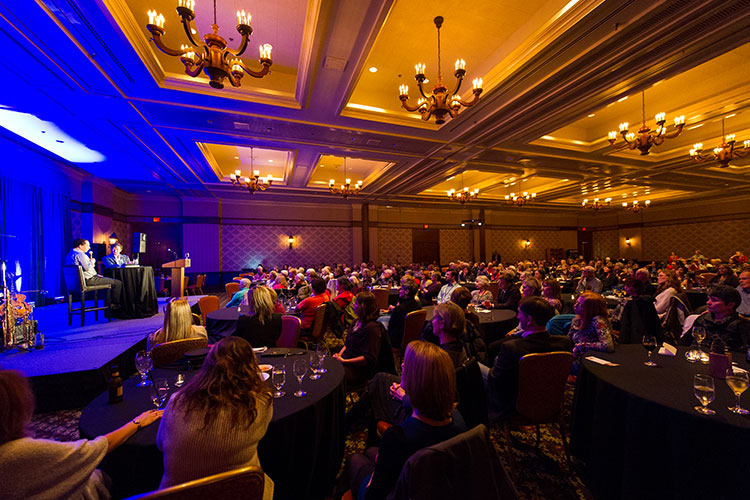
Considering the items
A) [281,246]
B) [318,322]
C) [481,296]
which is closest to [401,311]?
[318,322]

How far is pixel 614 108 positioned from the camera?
6.71m

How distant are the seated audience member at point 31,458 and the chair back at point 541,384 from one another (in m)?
2.36

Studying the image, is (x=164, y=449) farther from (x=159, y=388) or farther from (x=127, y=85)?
(x=127, y=85)

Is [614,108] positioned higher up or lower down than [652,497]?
higher up

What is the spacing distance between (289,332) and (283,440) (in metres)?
1.94

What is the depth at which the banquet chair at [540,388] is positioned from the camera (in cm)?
224

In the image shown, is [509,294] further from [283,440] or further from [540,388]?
[283,440]

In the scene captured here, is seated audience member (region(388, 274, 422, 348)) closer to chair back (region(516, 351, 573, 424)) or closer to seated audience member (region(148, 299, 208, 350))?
chair back (region(516, 351, 573, 424))

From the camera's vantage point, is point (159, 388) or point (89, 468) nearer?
point (89, 468)

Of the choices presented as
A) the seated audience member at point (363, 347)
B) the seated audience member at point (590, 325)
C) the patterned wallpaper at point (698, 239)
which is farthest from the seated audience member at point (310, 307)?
the patterned wallpaper at point (698, 239)

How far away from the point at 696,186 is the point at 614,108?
9.90 meters

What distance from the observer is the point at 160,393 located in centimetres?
192

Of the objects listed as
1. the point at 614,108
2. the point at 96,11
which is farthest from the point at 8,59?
the point at 614,108

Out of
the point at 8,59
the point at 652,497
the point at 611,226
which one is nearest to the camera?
the point at 652,497
